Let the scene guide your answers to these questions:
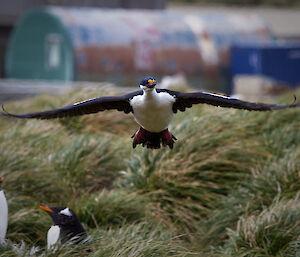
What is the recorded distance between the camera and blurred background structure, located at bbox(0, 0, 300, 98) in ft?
54.2

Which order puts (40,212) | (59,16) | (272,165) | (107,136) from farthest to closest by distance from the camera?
(59,16)
(107,136)
(272,165)
(40,212)

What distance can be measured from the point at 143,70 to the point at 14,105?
6876mm

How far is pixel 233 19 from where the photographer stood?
18688mm

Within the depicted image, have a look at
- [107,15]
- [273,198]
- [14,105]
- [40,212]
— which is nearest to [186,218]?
[273,198]

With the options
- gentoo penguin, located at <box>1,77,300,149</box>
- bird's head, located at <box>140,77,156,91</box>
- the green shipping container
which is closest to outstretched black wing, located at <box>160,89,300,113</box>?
gentoo penguin, located at <box>1,77,300,149</box>

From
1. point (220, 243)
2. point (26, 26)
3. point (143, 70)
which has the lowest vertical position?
point (220, 243)

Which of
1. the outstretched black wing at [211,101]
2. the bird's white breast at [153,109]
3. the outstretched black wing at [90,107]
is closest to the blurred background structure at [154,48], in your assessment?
the outstretched black wing at [90,107]

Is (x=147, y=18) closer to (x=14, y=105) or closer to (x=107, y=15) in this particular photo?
(x=107, y=15)

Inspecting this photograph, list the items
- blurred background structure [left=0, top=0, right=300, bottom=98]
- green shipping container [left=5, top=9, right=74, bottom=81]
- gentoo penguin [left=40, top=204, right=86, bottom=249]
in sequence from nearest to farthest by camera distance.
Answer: gentoo penguin [left=40, top=204, right=86, bottom=249] < blurred background structure [left=0, top=0, right=300, bottom=98] < green shipping container [left=5, top=9, right=74, bottom=81]

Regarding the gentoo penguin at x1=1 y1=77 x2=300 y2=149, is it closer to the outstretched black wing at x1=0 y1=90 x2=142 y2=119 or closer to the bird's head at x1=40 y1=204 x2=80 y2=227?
the outstretched black wing at x1=0 y1=90 x2=142 y2=119

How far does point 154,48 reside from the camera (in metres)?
17.0

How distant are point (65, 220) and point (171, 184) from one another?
192 cm

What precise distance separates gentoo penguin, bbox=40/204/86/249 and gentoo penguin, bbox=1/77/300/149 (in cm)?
226

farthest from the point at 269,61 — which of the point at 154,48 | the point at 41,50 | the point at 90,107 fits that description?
the point at 90,107
